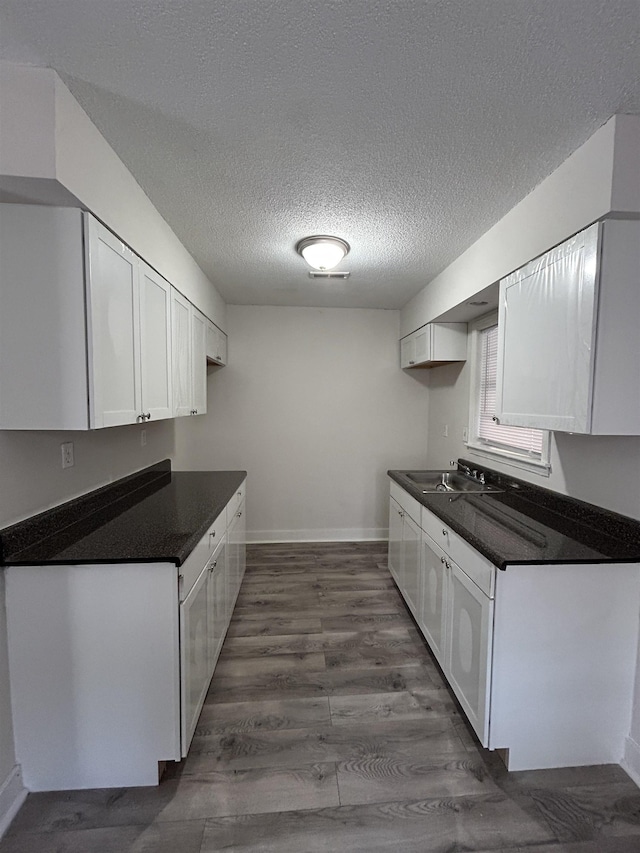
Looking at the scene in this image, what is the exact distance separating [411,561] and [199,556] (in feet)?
4.92

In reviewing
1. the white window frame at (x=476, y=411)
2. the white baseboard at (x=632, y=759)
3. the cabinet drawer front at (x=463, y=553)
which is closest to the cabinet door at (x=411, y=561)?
the cabinet drawer front at (x=463, y=553)

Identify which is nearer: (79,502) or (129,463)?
(79,502)

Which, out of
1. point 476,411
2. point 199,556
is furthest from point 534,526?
point 199,556

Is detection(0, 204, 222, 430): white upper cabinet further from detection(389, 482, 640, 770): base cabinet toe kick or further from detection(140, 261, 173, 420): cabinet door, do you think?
detection(389, 482, 640, 770): base cabinet toe kick

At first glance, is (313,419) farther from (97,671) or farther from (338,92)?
(338,92)

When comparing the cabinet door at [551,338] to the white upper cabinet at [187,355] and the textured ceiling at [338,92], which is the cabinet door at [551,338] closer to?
the textured ceiling at [338,92]

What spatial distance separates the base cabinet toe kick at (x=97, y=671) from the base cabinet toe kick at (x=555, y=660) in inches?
48.3

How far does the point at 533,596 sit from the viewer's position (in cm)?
150

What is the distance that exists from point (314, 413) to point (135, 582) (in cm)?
275

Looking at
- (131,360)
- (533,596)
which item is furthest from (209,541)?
(533,596)

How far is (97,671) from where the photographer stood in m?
1.43

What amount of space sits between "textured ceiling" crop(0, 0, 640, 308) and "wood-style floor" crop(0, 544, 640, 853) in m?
2.28

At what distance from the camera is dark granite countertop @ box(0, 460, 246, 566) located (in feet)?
4.58

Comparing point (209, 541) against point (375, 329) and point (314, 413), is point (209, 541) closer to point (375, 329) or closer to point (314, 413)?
point (314, 413)
